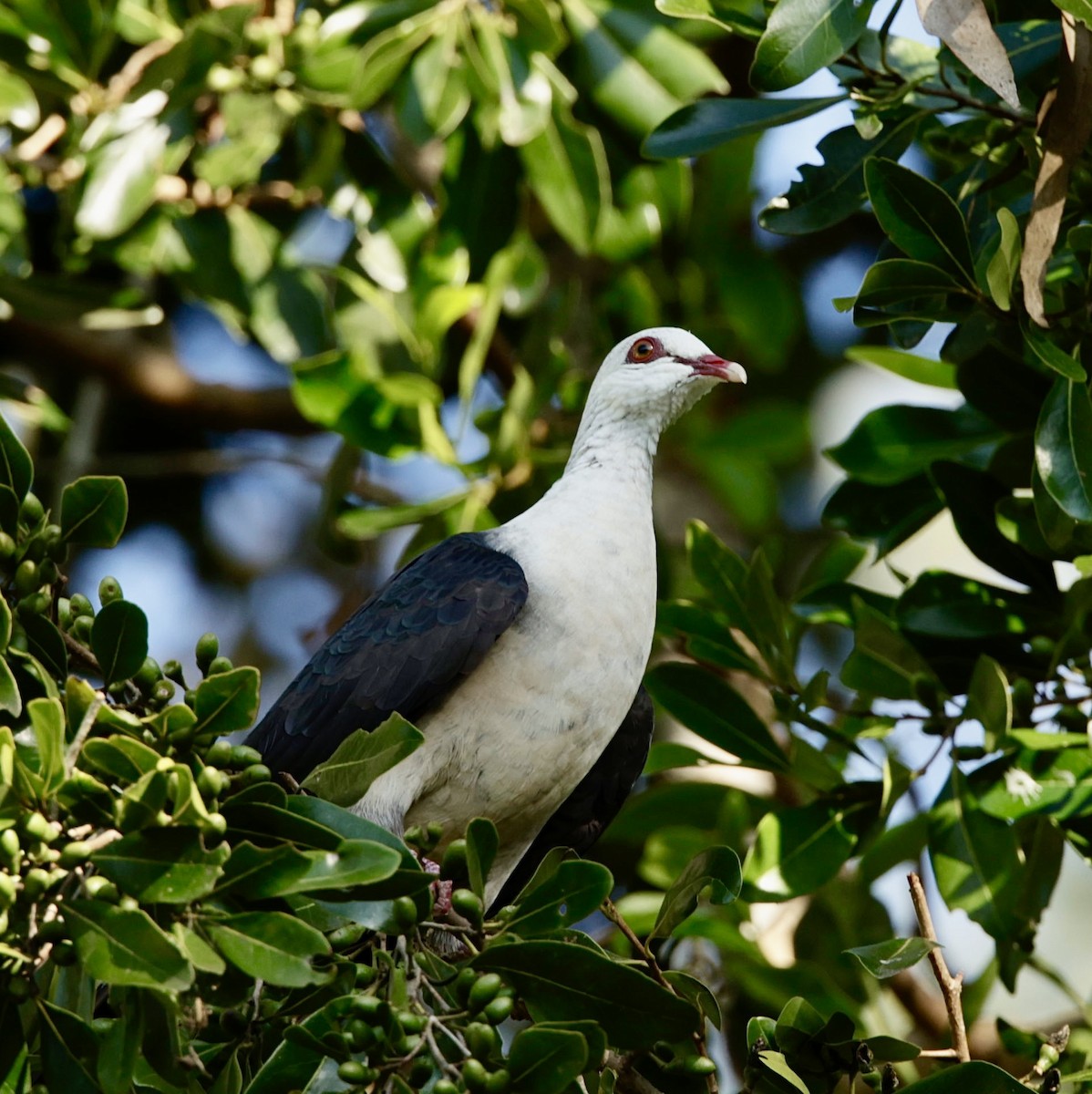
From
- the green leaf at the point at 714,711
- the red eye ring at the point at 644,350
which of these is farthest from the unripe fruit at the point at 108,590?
the red eye ring at the point at 644,350

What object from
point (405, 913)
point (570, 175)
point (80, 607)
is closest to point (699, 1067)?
point (405, 913)

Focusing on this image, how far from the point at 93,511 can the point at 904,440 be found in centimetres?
196

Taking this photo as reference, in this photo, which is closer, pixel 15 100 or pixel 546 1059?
pixel 546 1059

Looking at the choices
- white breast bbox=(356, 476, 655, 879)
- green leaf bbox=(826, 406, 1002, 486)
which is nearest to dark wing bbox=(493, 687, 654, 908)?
white breast bbox=(356, 476, 655, 879)

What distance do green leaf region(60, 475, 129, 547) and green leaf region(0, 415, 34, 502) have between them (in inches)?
2.8

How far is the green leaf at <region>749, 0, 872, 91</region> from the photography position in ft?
8.78

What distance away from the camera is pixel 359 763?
2.23 meters

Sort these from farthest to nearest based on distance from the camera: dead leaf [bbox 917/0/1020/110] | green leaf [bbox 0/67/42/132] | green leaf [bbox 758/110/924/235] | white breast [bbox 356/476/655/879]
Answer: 1. green leaf [bbox 0/67/42/132]
2. white breast [bbox 356/476/655/879]
3. green leaf [bbox 758/110/924/235]
4. dead leaf [bbox 917/0/1020/110]

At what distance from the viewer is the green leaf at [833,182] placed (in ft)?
9.93

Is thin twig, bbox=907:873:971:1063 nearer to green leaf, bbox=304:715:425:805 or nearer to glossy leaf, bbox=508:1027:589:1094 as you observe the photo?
glossy leaf, bbox=508:1027:589:1094

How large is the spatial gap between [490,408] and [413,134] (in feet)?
2.80

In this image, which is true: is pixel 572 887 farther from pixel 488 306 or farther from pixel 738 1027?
pixel 738 1027

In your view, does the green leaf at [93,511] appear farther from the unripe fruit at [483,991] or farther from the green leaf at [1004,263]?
the green leaf at [1004,263]

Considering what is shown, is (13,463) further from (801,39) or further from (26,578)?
(801,39)
